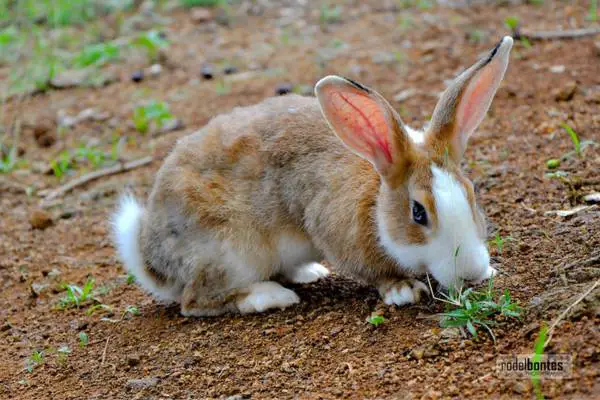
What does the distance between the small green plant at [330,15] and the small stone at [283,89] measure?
2076 millimetres

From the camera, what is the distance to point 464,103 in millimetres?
4449

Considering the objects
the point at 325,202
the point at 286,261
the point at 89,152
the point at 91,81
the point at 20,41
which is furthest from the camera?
the point at 20,41

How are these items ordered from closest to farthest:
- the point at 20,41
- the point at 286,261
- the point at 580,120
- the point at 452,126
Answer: the point at 452,126
the point at 286,261
the point at 580,120
the point at 20,41

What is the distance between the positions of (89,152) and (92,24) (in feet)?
11.2

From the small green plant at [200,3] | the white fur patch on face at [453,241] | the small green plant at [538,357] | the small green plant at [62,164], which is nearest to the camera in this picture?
the small green plant at [538,357]

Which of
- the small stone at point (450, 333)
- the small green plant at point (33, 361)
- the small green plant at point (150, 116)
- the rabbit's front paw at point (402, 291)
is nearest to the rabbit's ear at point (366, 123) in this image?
the rabbit's front paw at point (402, 291)

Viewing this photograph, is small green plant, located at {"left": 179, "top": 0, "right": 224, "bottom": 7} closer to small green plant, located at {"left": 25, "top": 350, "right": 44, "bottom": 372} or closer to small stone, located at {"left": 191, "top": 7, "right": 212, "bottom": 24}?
small stone, located at {"left": 191, "top": 7, "right": 212, "bottom": 24}

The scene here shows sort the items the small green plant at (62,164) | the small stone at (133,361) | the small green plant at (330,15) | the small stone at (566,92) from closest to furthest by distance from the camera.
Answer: the small stone at (133,361) → the small stone at (566,92) → the small green plant at (62,164) → the small green plant at (330,15)

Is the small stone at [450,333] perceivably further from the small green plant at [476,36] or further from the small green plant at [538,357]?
the small green plant at [476,36]

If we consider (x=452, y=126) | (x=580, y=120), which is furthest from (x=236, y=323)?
(x=580, y=120)

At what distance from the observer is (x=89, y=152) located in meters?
7.64

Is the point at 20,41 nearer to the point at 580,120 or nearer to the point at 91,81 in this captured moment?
the point at 91,81

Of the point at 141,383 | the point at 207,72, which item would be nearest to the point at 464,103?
the point at 141,383

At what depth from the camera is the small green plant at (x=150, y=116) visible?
798cm
